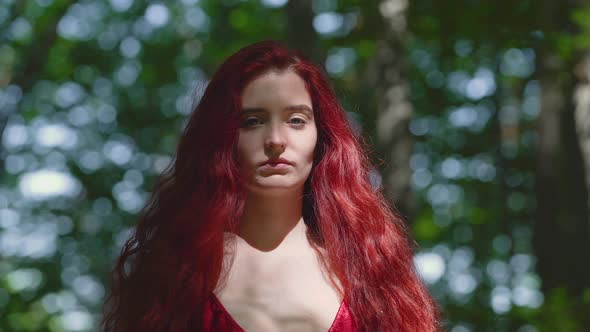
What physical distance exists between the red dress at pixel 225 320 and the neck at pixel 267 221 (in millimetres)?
261

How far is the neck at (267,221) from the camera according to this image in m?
2.58

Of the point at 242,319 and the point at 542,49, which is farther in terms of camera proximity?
the point at 542,49

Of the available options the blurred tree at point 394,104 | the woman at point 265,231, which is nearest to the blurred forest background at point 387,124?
the blurred tree at point 394,104

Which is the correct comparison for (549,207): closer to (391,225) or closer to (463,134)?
(463,134)

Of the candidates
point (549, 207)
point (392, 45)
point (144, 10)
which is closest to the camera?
point (392, 45)

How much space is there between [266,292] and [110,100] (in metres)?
11.3

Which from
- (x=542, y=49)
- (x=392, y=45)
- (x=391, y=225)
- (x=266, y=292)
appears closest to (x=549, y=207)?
(x=542, y=49)

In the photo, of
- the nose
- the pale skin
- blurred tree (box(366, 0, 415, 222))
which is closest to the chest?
the pale skin

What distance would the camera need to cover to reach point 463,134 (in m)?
10.9

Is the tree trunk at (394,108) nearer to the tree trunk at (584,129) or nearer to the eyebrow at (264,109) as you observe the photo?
the tree trunk at (584,129)

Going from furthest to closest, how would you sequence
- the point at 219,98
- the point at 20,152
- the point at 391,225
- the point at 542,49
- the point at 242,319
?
the point at 20,152 → the point at 542,49 → the point at 391,225 → the point at 219,98 → the point at 242,319

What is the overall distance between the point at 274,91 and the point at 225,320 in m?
0.77

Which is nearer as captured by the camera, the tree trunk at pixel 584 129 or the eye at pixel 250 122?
the eye at pixel 250 122

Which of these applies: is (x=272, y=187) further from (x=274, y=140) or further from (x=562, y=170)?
(x=562, y=170)
